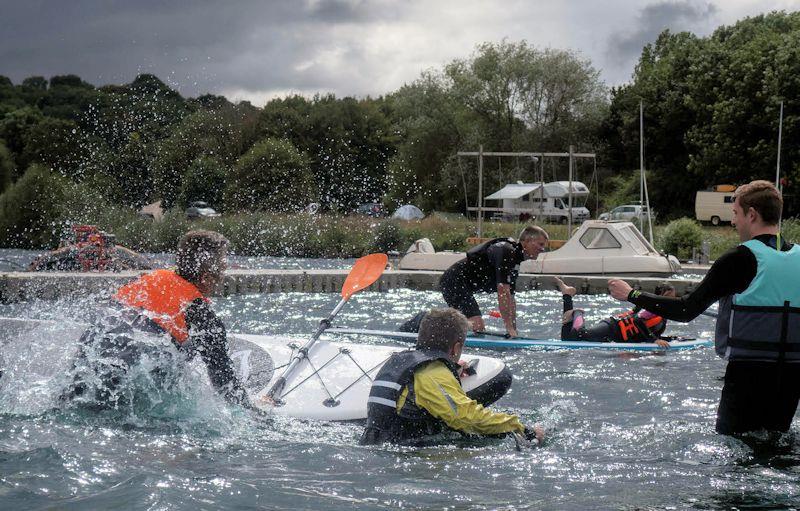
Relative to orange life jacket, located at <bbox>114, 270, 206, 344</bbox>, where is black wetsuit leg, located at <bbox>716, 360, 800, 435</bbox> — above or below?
below

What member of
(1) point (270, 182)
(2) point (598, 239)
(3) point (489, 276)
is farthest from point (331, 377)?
(1) point (270, 182)

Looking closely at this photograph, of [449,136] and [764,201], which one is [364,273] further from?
[449,136]

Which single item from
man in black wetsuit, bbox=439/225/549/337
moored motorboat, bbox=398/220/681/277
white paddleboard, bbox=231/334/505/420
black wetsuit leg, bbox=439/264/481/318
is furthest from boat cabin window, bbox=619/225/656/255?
white paddleboard, bbox=231/334/505/420

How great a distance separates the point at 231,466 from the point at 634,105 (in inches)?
1759

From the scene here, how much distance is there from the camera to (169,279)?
5082 millimetres

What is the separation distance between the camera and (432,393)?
512cm

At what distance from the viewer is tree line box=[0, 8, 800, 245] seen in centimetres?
3500

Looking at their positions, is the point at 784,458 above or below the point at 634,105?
below

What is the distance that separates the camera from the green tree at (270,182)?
40.1 meters

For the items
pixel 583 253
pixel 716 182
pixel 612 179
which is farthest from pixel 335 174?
pixel 583 253

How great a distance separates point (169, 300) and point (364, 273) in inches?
145

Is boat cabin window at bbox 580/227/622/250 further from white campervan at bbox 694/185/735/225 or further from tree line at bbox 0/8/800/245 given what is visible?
white campervan at bbox 694/185/735/225

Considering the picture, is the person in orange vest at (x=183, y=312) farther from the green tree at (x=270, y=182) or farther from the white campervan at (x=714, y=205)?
the white campervan at (x=714, y=205)

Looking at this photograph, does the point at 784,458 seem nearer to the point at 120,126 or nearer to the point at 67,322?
the point at 67,322
